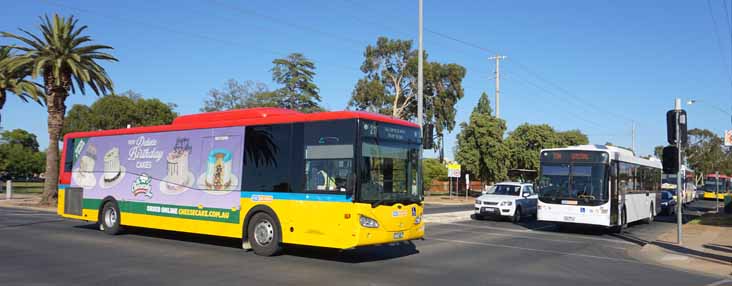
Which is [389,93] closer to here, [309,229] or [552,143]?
[552,143]

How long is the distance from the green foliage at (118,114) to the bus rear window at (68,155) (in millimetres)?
47891

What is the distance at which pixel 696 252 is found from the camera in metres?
14.5

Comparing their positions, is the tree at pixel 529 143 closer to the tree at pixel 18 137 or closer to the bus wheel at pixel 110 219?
the bus wheel at pixel 110 219

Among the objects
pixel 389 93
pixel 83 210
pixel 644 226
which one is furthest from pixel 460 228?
pixel 389 93

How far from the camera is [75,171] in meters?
17.1

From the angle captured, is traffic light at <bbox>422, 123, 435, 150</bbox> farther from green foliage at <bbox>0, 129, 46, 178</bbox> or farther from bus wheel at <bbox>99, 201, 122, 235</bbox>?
green foliage at <bbox>0, 129, 46, 178</bbox>

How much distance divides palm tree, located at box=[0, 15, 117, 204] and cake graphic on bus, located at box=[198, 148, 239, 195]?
20000 mm

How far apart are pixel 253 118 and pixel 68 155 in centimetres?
811

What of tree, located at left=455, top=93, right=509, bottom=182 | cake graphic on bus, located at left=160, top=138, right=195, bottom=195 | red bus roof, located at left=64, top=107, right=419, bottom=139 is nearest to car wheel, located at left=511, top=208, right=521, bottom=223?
red bus roof, located at left=64, top=107, right=419, bottom=139

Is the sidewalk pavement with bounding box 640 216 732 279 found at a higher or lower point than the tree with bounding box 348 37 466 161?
lower

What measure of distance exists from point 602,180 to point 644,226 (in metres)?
6.76

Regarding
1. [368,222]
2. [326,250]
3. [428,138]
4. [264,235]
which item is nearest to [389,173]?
[368,222]

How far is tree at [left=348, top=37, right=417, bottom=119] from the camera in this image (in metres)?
58.0

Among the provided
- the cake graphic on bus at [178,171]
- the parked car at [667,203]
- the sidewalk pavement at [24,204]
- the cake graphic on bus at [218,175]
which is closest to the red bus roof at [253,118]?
the cake graphic on bus at [178,171]
